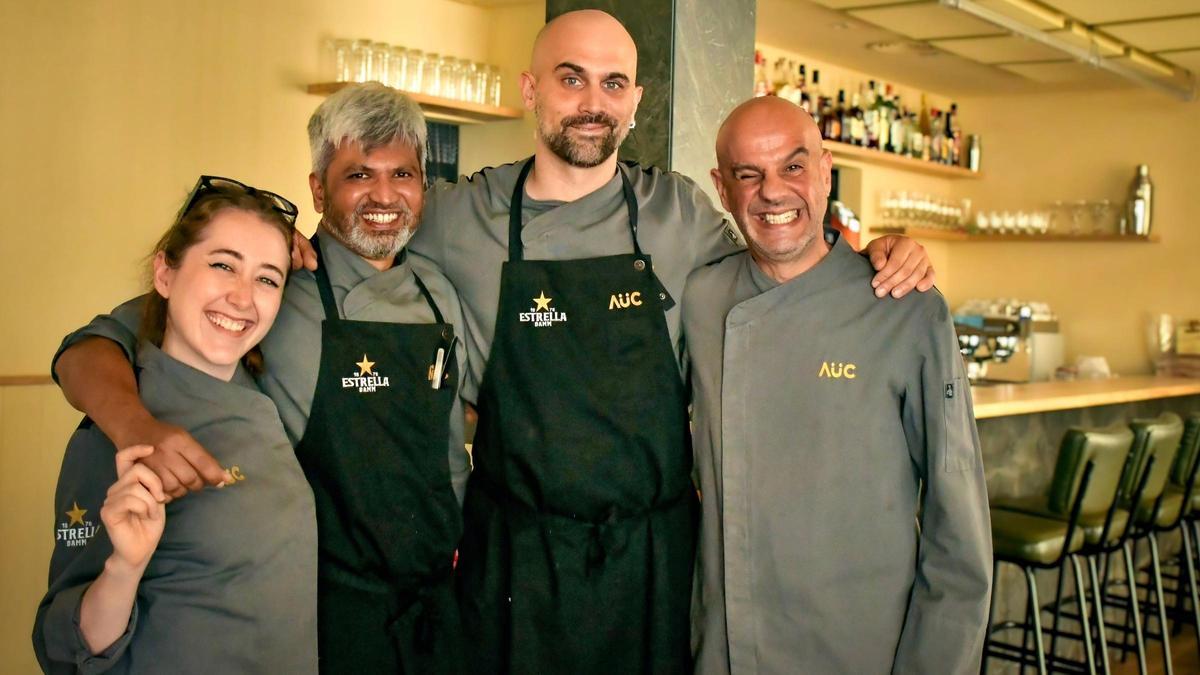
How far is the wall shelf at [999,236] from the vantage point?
22.4 feet

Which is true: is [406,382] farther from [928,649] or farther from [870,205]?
[870,205]

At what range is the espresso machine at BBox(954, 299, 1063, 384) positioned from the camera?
6.05 meters

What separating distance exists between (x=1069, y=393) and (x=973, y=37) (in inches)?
61.3

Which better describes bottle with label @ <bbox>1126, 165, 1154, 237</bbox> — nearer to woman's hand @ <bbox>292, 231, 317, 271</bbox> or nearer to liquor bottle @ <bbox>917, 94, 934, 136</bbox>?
liquor bottle @ <bbox>917, 94, 934, 136</bbox>

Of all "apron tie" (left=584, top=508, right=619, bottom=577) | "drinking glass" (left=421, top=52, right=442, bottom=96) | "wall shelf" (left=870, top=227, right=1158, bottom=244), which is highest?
"drinking glass" (left=421, top=52, right=442, bottom=96)

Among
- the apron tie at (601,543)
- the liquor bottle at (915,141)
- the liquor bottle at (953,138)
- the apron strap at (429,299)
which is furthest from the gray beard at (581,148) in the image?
the liquor bottle at (953,138)

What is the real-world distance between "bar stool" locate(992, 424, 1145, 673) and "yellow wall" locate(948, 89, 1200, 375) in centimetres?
323

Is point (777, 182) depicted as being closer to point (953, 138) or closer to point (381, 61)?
point (381, 61)

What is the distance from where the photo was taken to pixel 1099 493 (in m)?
3.73

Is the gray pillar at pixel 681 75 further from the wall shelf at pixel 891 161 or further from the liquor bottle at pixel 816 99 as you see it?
the liquor bottle at pixel 816 99

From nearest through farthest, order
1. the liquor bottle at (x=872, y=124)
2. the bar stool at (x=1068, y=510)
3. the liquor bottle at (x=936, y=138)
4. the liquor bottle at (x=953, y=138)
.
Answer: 1. the bar stool at (x=1068, y=510)
2. the liquor bottle at (x=872, y=124)
3. the liquor bottle at (x=936, y=138)
4. the liquor bottle at (x=953, y=138)

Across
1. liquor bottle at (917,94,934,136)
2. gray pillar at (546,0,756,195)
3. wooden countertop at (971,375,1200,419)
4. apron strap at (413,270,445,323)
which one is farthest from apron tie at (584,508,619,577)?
liquor bottle at (917,94,934,136)

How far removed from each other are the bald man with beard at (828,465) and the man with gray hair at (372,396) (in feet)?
1.62

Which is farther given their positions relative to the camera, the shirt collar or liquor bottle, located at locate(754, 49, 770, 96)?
liquor bottle, located at locate(754, 49, 770, 96)
